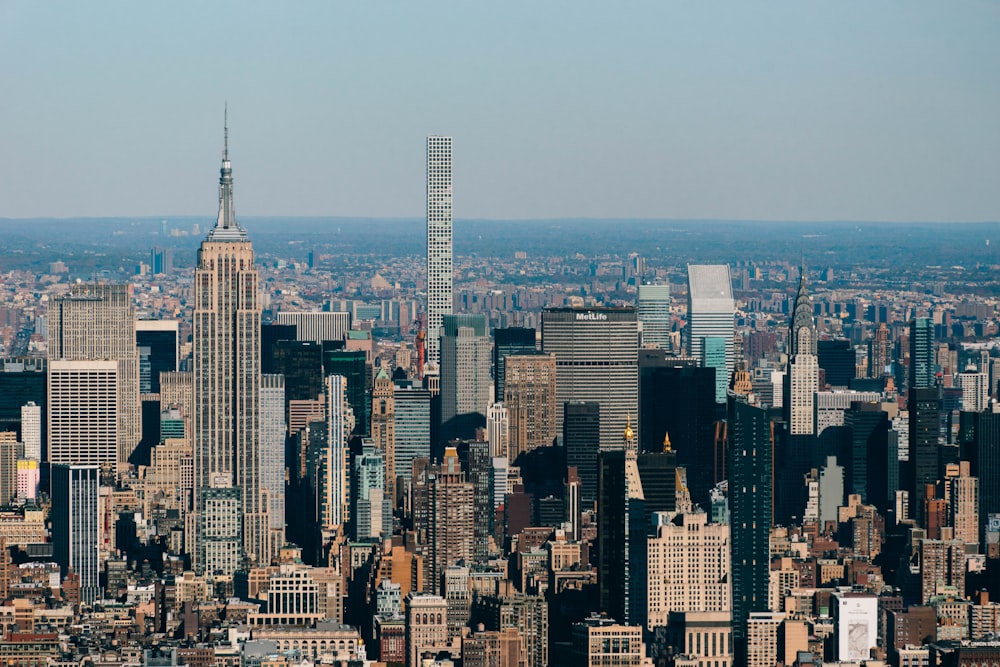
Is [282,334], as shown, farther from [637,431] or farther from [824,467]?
[824,467]

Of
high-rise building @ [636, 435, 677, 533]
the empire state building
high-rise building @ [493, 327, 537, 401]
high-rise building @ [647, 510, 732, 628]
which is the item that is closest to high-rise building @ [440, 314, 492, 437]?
high-rise building @ [493, 327, 537, 401]

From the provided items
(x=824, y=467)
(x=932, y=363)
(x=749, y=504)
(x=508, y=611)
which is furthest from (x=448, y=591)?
(x=932, y=363)

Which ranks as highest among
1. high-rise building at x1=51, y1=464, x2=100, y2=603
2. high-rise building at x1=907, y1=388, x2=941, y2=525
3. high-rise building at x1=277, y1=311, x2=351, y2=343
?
high-rise building at x1=277, y1=311, x2=351, y2=343

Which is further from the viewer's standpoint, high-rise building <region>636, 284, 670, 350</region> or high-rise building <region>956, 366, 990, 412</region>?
high-rise building <region>636, 284, 670, 350</region>

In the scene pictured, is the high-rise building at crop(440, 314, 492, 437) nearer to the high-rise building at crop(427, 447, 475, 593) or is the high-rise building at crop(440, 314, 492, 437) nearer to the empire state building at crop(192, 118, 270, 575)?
the empire state building at crop(192, 118, 270, 575)

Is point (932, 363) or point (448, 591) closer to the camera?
point (448, 591)

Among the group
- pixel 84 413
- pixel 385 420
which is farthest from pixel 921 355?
pixel 84 413

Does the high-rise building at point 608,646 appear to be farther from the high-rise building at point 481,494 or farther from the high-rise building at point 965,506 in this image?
the high-rise building at point 965,506
